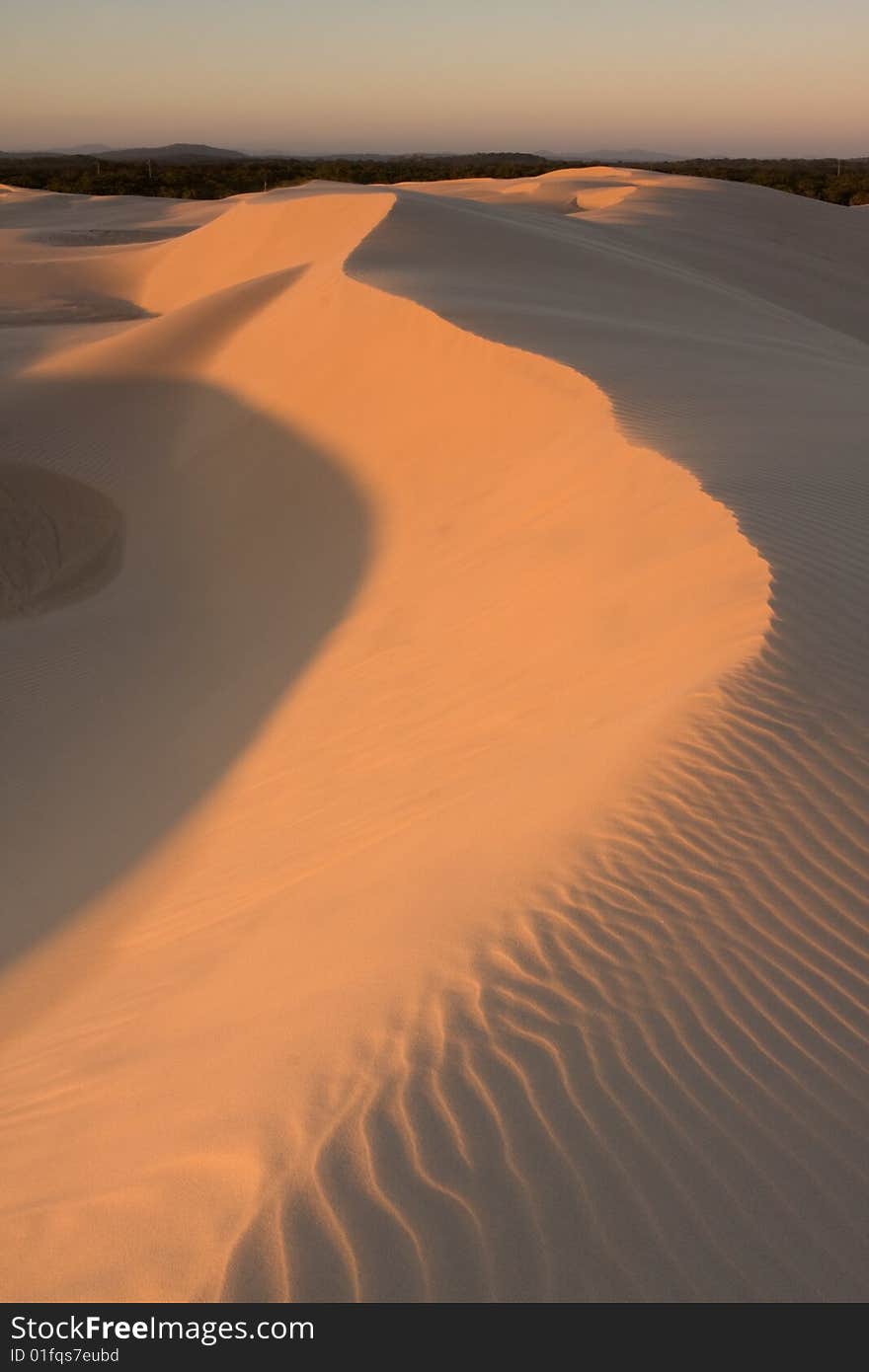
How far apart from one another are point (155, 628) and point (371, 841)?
5.84 metres

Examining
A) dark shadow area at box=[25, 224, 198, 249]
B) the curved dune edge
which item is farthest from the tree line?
the curved dune edge

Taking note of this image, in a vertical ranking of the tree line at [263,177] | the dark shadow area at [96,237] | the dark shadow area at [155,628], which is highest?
the tree line at [263,177]

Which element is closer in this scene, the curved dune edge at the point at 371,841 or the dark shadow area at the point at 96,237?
the curved dune edge at the point at 371,841

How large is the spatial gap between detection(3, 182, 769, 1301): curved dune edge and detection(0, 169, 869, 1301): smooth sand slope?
2cm

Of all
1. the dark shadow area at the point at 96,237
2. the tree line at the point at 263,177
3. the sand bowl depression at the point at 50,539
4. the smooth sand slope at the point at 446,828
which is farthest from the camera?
the tree line at the point at 263,177

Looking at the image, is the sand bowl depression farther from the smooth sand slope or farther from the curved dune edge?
the curved dune edge

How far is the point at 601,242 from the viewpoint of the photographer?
2186 cm

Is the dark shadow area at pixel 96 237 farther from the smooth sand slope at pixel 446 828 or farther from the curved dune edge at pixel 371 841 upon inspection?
the curved dune edge at pixel 371 841

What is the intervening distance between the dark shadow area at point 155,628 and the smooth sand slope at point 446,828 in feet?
0.16

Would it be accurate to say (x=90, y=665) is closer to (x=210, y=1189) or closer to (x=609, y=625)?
(x=609, y=625)

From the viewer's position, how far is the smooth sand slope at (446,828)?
112 inches

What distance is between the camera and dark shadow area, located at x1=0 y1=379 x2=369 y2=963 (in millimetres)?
7320

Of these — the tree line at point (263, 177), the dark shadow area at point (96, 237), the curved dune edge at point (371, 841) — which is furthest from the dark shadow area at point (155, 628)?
the tree line at point (263, 177)

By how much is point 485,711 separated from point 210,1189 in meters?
3.51
